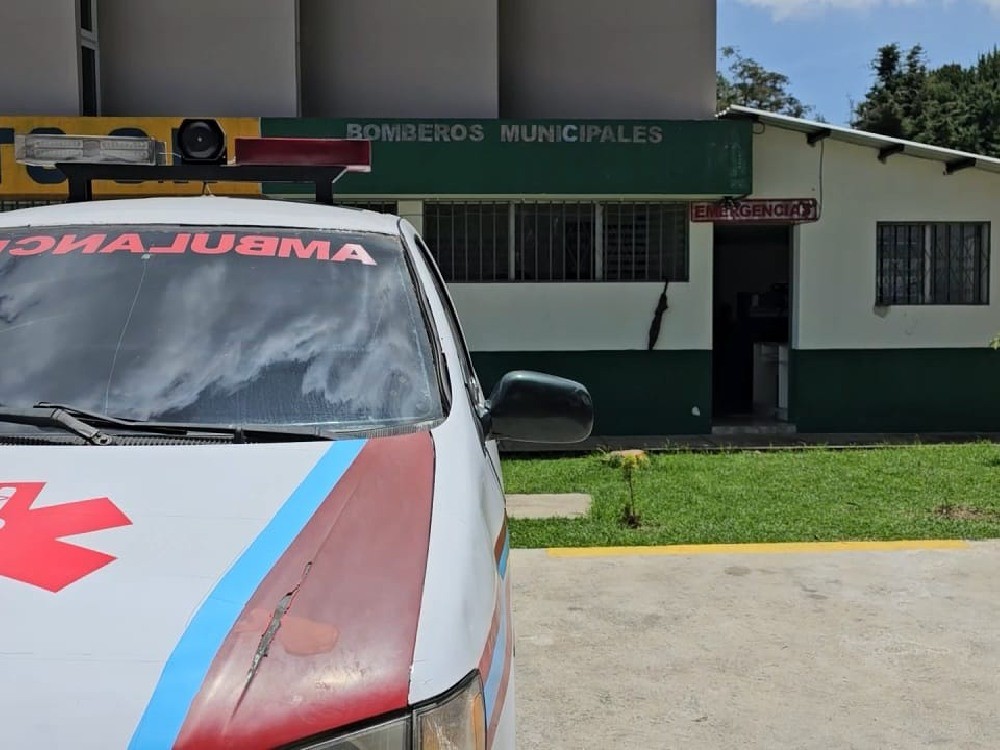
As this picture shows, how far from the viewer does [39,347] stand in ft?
8.48

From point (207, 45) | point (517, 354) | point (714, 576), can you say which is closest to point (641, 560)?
point (714, 576)

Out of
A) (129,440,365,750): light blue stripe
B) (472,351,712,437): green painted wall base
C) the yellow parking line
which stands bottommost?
the yellow parking line

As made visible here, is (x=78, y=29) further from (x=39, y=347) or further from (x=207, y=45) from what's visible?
(x=39, y=347)

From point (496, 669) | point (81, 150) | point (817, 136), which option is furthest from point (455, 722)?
point (817, 136)

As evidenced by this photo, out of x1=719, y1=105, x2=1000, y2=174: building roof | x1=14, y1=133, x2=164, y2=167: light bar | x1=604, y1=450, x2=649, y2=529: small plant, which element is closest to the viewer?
x1=14, y1=133, x2=164, y2=167: light bar

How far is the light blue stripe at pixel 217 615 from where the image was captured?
1392 mm

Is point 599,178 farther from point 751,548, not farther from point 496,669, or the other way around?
point 496,669

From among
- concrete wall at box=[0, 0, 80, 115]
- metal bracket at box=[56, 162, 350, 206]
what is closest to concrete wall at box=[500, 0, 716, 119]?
concrete wall at box=[0, 0, 80, 115]

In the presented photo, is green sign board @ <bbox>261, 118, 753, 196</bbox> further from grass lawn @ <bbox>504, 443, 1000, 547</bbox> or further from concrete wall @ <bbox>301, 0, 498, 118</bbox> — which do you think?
grass lawn @ <bbox>504, 443, 1000, 547</bbox>

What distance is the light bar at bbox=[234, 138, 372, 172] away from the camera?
3703 mm

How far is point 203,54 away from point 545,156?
433cm

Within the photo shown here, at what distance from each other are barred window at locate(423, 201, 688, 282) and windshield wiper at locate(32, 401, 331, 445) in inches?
378

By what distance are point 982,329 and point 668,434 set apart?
4.28 metres

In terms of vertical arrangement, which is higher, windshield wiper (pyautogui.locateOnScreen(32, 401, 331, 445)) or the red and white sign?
the red and white sign
